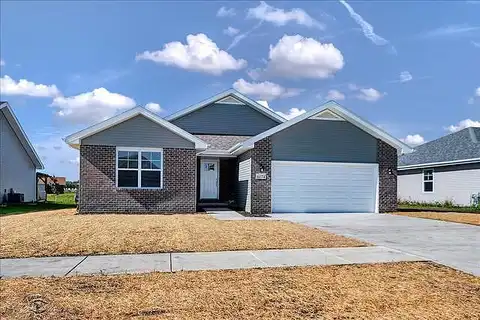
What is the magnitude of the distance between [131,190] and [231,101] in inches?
359

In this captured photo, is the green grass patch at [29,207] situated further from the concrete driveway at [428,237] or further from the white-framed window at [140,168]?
the concrete driveway at [428,237]

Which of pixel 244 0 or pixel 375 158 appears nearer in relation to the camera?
pixel 244 0

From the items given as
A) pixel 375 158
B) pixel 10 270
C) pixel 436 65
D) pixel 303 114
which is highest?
pixel 436 65

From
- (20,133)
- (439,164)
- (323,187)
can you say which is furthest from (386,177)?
(20,133)

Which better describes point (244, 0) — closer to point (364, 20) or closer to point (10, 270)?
point (364, 20)

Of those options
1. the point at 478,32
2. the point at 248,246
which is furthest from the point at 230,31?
the point at 248,246

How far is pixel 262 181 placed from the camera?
1819 centimetres

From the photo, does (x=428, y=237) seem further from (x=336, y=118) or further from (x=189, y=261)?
(x=336, y=118)

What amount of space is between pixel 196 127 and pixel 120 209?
Answer: 7830mm

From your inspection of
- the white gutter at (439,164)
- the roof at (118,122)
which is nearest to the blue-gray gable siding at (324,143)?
the roof at (118,122)

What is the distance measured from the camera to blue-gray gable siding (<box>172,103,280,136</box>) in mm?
23703

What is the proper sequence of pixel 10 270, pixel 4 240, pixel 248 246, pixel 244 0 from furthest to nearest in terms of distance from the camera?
pixel 244 0, pixel 4 240, pixel 248 246, pixel 10 270

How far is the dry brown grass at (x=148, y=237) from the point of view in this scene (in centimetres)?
887

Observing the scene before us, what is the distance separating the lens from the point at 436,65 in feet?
57.3
